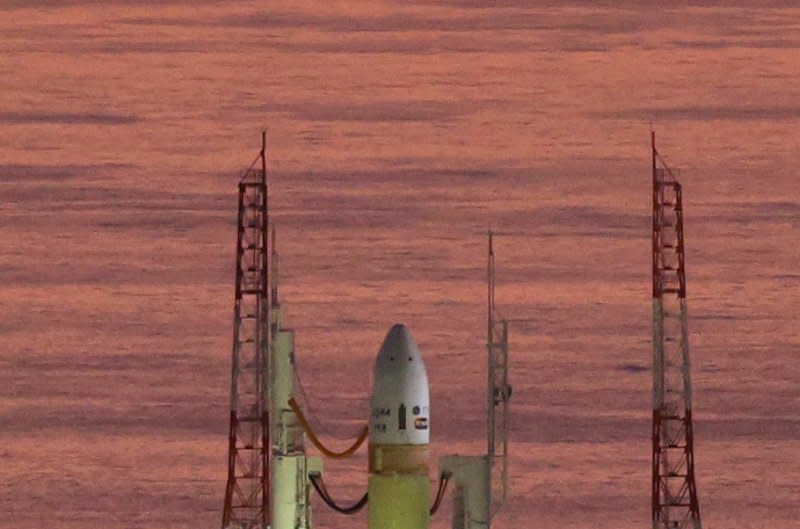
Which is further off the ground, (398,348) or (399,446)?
(398,348)

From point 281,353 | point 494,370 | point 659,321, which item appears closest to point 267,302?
point 281,353

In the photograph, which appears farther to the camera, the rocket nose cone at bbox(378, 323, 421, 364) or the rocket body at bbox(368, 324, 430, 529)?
the rocket nose cone at bbox(378, 323, 421, 364)

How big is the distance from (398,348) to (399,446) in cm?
196

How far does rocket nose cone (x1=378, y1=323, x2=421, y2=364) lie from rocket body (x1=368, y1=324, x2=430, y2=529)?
0.12ft

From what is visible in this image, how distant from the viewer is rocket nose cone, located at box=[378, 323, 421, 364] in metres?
45.3

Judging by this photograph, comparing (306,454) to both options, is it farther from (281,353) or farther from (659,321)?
(659,321)

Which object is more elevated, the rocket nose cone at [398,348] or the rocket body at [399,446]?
the rocket nose cone at [398,348]

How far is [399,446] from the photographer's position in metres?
44.7

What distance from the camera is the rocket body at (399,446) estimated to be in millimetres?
44812

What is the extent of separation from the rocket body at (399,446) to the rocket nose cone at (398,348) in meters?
0.04

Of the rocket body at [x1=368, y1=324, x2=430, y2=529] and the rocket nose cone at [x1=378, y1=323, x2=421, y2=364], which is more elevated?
the rocket nose cone at [x1=378, y1=323, x2=421, y2=364]

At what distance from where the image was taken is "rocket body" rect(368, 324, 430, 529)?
147ft

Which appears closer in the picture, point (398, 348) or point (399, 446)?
point (399, 446)

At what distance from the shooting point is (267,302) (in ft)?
170
